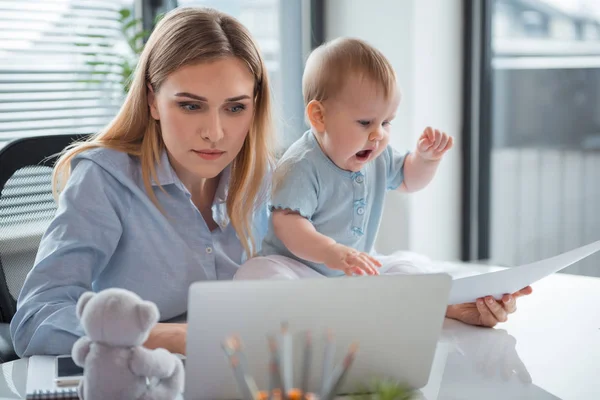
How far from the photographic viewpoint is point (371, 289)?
74 centimetres

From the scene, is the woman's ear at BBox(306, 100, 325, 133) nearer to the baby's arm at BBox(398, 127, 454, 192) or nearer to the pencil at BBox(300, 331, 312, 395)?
the baby's arm at BBox(398, 127, 454, 192)

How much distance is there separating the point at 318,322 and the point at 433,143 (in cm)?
69

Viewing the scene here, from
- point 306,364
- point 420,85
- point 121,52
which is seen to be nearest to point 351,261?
point 306,364

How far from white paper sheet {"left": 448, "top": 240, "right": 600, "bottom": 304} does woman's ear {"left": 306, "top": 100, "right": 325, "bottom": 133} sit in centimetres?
40

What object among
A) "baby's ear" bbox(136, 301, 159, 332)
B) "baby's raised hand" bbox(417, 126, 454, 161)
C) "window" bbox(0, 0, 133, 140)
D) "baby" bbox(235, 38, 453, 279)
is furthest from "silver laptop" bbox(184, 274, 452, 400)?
"window" bbox(0, 0, 133, 140)

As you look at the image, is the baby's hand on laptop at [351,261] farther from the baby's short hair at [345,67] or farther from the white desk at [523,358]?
the baby's short hair at [345,67]

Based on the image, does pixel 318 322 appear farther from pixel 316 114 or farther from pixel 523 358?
pixel 316 114

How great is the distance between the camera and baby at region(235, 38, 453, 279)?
1239 millimetres

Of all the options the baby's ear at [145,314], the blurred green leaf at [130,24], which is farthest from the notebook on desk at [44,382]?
the blurred green leaf at [130,24]

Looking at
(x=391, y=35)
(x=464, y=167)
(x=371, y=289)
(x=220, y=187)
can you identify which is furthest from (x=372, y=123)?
(x=464, y=167)

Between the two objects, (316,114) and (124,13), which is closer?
(316,114)

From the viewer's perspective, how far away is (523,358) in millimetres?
1000

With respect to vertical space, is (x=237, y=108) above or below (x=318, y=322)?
above

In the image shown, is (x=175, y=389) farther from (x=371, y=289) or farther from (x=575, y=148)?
(x=575, y=148)
